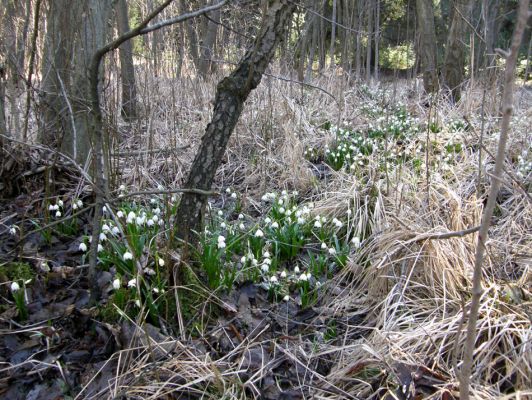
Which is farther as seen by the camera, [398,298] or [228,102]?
[228,102]

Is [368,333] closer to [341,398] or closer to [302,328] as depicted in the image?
[302,328]

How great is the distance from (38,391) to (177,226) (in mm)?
1146

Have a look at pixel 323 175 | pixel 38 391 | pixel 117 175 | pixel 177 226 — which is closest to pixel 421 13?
pixel 323 175

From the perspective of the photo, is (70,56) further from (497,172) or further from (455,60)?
(455,60)

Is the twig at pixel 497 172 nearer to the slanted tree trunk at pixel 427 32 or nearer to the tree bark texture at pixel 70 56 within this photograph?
the tree bark texture at pixel 70 56

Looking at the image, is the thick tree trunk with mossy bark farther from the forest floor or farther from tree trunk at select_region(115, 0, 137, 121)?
tree trunk at select_region(115, 0, 137, 121)

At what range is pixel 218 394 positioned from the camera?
2.18 metres

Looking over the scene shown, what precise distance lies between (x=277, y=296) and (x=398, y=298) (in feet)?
2.37

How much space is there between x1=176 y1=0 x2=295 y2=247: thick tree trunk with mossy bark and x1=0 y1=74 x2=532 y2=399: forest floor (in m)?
0.16

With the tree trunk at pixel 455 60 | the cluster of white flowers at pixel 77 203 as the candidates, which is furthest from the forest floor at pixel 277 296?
the tree trunk at pixel 455 60

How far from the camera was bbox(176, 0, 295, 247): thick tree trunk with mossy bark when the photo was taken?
2809 mm

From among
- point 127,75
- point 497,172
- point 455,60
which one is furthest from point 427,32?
point 497,172

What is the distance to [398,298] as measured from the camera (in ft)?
8.98

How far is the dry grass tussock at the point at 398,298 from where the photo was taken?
217cm
